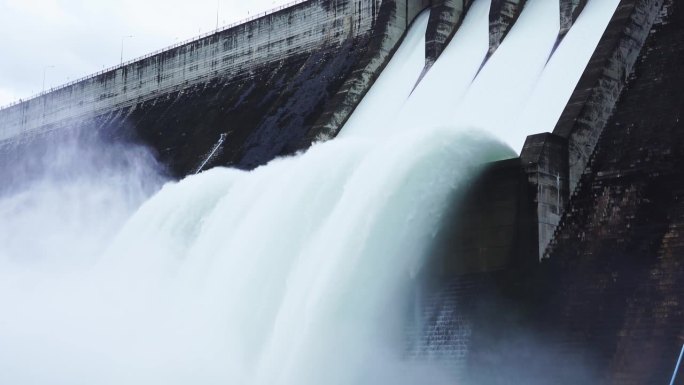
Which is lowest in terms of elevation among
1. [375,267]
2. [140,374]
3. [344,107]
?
[140,374]

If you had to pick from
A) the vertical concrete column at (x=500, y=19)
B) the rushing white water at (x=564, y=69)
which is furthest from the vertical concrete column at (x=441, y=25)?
the rushing white water at (x=564, y=69)

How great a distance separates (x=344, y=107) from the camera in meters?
27.2

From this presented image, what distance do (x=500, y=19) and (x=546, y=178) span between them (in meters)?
8.26

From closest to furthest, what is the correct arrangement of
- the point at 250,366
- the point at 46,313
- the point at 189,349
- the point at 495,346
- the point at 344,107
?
the point at 495,346 < the point at 250,366 < the point at 189,349 < the point at 46,313 < the point at 344,107

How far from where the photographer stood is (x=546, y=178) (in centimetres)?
1780

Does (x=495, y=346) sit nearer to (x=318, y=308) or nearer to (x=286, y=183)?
(x=318, y=308)

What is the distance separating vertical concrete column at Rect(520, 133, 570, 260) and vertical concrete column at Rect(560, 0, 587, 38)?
19.6 feet

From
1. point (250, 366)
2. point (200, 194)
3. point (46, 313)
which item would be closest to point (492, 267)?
point (250, 366)

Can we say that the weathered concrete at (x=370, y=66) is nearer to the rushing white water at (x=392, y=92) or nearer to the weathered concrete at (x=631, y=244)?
the rushing white water at (x=392, y=92)

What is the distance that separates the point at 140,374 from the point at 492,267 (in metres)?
6.34

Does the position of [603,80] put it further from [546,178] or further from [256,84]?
[256,84]

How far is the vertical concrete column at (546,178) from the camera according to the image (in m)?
17.7

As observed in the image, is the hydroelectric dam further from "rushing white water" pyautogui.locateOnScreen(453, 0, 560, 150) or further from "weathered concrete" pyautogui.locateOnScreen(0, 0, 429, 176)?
"weathered concrete" pyautogui.locateOnScreen(0, 0, 429, 176)

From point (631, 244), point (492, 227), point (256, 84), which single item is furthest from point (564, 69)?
point (256, 84)
